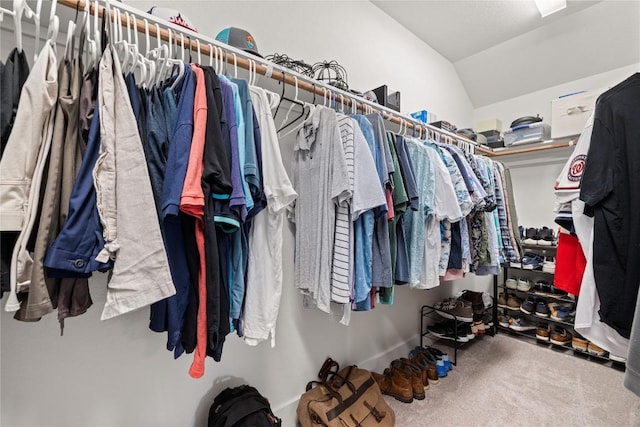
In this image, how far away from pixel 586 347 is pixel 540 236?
942 mm

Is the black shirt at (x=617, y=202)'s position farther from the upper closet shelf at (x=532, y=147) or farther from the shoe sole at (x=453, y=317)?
the upper closet shelf at (x=532, y=147)

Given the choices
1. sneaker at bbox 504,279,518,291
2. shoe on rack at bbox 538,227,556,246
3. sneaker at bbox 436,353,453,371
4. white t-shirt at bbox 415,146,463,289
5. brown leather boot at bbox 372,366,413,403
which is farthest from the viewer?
sneaker at bbox 504,279,518,291

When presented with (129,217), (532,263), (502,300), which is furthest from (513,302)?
(129,217)

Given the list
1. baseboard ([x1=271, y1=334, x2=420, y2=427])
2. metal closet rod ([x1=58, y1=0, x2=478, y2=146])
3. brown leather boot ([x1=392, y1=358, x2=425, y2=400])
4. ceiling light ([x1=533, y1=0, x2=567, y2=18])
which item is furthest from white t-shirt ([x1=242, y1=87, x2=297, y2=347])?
ceiling light ([x1=533, y1=0, x2=567, y2=18])

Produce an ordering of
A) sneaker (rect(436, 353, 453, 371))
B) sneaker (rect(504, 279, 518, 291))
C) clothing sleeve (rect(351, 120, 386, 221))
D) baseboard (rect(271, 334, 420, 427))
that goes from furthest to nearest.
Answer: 1. sneaker (rect(504, 279, 518, 291))
2. sneaker (rect(436, 353, 453, 371))
3. baseboard (rect(271, 334, 420, 427))
4. clothing sleeve (rect(351, 120, 386, 221))

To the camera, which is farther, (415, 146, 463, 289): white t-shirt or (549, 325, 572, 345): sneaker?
(549, 325, 572, 345): sneaker

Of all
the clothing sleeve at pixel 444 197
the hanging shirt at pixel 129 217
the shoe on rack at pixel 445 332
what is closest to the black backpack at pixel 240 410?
the hanging shirt at pixel 129 217

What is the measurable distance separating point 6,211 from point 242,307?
58 centimetres

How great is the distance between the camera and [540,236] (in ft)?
8.57

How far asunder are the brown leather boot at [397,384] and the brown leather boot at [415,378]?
0.03 metres

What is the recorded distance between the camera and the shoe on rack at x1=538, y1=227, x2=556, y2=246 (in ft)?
8.19

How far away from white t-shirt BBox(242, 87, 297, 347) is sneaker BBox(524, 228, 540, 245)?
2.69 meters

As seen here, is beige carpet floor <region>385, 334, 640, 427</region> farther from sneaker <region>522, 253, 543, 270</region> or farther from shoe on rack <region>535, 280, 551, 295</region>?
sneaker <region>522, 253, 543, 270</region>

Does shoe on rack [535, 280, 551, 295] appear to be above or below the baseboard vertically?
above
